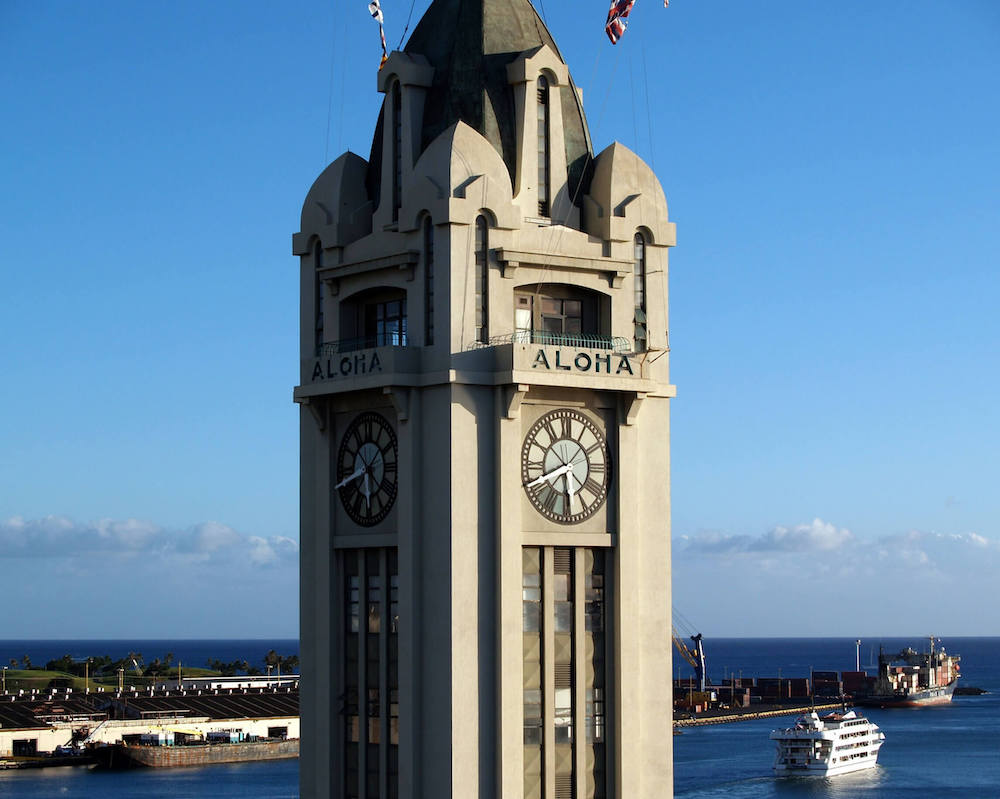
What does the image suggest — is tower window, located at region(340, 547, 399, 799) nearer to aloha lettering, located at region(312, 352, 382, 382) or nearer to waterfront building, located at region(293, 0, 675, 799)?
waterfront building, located at region(293, 0, 675, 799)

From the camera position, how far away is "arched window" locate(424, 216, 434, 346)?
39.5 meters

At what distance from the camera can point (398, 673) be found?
3969 centimetres

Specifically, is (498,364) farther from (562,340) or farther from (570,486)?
(570,486)

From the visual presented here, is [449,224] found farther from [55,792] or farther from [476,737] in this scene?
[55,792]

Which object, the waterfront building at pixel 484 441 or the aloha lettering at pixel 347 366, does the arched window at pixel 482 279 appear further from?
the aloha lettering at pixel 347 366

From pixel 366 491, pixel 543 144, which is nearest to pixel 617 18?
pixel 543 144

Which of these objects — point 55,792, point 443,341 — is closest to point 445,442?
point 443,341

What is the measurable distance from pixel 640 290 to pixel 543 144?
170 inches

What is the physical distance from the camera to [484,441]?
1537 inches

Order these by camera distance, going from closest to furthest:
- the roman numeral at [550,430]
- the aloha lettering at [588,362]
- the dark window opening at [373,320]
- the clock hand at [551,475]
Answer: the aloha lettering at [588,362], the clock hand at [551,475], the roman numeral at [550,430], the dark window opening at [373,320]

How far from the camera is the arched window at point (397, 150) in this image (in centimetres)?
4125

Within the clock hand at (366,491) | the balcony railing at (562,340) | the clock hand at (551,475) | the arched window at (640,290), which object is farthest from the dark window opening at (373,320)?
the arched window at (640,290)

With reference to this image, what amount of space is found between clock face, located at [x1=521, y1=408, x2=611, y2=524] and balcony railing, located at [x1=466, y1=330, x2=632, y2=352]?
5.35 ft

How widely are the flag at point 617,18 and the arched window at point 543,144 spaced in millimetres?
2069
